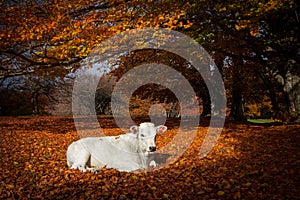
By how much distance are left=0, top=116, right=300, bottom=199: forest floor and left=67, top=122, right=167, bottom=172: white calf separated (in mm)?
247

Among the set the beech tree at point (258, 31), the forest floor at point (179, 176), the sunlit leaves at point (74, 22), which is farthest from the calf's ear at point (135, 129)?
the beech tree at point (258, 31)

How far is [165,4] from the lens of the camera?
10.9 m

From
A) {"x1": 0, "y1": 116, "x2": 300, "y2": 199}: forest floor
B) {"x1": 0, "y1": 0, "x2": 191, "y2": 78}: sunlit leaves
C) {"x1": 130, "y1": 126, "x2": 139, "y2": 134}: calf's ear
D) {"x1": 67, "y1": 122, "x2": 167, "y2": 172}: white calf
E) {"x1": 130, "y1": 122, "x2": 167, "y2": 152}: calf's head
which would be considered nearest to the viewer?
{"x1": 0, "y1": 116, "x2": 300, "y2": 199}: forest floor

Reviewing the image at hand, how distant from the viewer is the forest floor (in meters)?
4.84

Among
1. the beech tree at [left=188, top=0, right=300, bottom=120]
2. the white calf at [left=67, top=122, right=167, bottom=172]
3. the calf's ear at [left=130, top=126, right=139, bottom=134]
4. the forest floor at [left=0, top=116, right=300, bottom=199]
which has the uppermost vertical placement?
the beech tree at [left=188, top=0, right=300, bottom=120]

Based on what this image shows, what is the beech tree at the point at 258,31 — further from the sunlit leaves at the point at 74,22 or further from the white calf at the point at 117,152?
the white calf at the point at 117,152

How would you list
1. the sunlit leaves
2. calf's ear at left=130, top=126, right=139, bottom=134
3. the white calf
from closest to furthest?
the white calf < calf's ear at left=130, top=126, right=139, bottom=134 < the sunlit leaves

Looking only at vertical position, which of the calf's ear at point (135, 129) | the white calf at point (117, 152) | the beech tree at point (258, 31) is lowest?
the white calf at point (117, 152)

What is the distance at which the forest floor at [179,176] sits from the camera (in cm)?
484

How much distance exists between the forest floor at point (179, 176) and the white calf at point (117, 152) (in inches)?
9.7

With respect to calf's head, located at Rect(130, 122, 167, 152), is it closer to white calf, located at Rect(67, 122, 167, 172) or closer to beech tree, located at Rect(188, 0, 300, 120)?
white calf, located at Rect(67, 122, 167, 172)

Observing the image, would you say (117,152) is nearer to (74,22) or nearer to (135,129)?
(135,129)

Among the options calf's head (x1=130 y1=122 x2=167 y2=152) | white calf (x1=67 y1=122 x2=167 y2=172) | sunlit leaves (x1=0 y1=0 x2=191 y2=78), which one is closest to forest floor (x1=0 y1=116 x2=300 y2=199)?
white calf (x1=67 y1=122 x2=167 y2=172)

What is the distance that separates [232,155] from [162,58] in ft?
33.4
